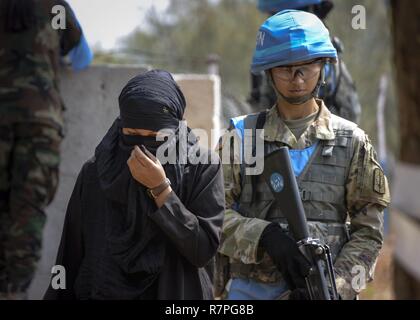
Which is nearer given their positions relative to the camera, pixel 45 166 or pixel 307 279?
pixel 307 279

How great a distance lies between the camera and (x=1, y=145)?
5.56m

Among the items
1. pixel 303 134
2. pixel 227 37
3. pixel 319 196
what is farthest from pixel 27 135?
pixel 227 37

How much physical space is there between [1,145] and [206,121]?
1.73 meters

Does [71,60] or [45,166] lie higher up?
[71,60]

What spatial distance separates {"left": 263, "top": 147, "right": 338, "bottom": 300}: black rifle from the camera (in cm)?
353

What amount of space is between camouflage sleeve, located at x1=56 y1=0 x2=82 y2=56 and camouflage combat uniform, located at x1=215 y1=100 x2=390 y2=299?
2101 millimetres

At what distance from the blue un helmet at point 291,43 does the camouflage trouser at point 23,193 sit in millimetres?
1962

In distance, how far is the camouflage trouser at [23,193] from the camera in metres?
5.44

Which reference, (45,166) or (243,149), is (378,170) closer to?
(243,149)

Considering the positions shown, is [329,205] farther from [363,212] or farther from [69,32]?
[69,32]

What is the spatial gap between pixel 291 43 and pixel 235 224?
760 mm

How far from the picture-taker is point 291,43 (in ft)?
A: 12.8

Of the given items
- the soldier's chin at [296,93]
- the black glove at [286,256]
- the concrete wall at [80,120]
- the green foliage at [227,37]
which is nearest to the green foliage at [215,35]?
the green foliage at [227,37]

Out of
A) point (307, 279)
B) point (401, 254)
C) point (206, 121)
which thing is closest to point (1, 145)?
point (206, 121)
